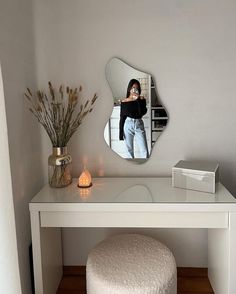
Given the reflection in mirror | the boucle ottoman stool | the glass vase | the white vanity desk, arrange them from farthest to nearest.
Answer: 1. the reflection in mirror
2. the glass vase
3. the white vanity desk
4. the boucle ottoman stool

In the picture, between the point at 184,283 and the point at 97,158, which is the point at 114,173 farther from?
the point at 184,283

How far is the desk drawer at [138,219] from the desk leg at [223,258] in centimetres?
7

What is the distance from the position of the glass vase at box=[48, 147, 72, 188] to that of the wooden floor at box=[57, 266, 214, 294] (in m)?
0.67

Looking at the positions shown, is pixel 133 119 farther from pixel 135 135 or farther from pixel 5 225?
pixel 5 225

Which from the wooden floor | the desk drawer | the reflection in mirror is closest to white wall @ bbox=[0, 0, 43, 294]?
the desk drawer

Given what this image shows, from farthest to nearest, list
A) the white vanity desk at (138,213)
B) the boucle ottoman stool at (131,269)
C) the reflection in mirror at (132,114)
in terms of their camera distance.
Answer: the reflection in mirror at (132,114)
the white vanity desk at (138,213)
the boucle ottoman stool at (131,269)

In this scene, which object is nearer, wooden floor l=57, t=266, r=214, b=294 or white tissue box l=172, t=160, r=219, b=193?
white tissue box l=172, t=160, r=219, b=193

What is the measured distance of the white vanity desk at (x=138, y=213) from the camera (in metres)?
1.61

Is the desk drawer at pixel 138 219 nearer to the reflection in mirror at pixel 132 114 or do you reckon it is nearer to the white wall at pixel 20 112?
the white wall at pixel 20 112

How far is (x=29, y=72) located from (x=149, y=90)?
0.68 meters

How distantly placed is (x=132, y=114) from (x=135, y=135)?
13cm

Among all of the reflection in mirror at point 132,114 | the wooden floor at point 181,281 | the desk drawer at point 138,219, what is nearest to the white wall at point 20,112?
the desk drawer at point 138,219

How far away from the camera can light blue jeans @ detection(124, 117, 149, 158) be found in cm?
201

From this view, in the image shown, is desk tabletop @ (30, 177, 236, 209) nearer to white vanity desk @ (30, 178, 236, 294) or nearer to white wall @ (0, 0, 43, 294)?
white vanity desk @ (30, 178, 236, 294)
